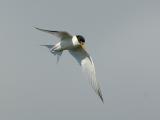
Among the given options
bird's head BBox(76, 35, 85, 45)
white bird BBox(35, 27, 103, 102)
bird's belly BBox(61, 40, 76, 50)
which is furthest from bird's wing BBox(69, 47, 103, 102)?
bird's belly BBox(61, 40, 76, 50)

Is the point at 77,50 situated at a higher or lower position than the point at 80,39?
lower

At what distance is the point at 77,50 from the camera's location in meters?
23.1

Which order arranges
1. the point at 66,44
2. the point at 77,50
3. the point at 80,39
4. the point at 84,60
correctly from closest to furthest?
the point at 66,44
the point at 80,39
the point at 77,50
the point at 84,60

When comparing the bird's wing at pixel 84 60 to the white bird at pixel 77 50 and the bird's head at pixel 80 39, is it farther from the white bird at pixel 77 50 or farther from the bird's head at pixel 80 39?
the bird's head at pixel 80 39

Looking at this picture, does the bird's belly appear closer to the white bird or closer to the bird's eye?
the white bird

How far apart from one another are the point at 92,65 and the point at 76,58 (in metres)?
0.74

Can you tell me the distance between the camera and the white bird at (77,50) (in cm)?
2195

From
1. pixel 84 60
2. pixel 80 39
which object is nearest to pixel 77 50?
pixel 84 60

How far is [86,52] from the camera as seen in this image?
23172 mm

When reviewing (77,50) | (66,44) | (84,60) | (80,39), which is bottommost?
(84,60)

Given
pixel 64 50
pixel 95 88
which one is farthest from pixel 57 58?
pixel 95 88

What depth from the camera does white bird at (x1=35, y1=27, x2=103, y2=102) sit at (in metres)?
21.9

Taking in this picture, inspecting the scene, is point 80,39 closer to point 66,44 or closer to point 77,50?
point 66,44

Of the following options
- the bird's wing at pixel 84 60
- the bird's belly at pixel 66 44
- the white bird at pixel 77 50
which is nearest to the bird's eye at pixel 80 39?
the white bird at pixel 77 50
